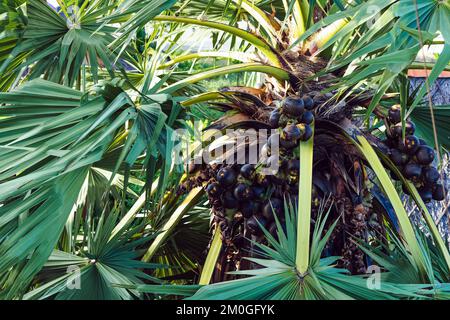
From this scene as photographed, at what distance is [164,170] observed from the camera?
6.44ft

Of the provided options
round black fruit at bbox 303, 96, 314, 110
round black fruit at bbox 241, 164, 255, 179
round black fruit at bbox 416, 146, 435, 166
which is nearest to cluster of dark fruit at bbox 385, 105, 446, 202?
round black fruit at bbox 416, 146, 435, 166

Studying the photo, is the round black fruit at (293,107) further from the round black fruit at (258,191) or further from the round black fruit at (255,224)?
the round black fruit at (255,224)

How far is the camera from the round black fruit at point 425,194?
243 cm

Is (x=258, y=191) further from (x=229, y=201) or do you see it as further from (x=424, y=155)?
(x=424, y=155)

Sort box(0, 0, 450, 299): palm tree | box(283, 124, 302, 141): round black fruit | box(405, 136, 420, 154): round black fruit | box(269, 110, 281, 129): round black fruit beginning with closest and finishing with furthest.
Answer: box(0, 0, 450, 299): palm tree
box(283, 124, 302, 141): round black fruit
box(269, 110, 281, 129): round black fruit
box(405, 136, 420, 154): round black fruit

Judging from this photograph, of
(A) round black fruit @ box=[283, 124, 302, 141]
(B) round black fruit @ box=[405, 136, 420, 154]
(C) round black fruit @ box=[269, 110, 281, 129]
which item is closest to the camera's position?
(A) round black fruit @ box=[283, 124, 302, 141]

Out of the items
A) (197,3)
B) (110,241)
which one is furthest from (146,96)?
(197,3)

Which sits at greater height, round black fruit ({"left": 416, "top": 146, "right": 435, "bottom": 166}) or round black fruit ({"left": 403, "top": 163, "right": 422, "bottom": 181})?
round black fruit ({"left": 416, "top": 146, "right": 435, "bottom": 166})

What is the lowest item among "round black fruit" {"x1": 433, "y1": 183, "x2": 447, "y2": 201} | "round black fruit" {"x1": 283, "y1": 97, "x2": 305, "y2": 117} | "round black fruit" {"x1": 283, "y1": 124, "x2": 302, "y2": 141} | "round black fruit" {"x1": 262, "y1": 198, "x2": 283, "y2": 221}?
"round black fruit" {"x1": 262, "y1": 198, "x2": 283, "y2": 221}

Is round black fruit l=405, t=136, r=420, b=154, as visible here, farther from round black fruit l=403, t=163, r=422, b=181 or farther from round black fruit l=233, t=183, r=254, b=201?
round black fruit l=233, t=183, r=254, b=201

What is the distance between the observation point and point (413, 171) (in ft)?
7.87

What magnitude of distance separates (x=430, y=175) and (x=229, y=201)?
753 millimetres

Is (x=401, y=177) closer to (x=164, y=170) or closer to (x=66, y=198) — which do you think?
(x=164, y=170)

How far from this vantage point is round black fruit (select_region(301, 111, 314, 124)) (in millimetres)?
2296
